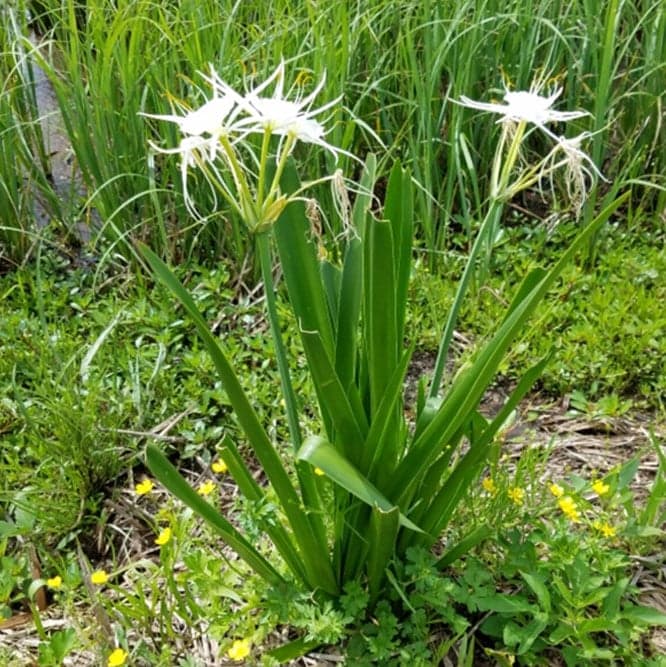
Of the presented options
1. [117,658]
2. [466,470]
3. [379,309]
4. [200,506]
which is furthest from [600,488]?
[117,658]

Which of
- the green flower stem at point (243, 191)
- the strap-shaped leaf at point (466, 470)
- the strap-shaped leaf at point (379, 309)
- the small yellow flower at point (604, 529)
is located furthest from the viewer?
the small yellow flower at point (604, 529)

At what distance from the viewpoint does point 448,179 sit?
2.01 m

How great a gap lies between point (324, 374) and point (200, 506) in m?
0.25

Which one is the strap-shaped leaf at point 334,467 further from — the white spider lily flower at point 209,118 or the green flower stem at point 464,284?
the white spider lily flower at point 209,118

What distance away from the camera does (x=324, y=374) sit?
846 mm

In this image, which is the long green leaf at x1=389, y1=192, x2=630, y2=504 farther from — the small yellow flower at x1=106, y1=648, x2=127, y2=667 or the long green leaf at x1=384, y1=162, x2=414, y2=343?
the small yellow flower at x1=106, y1=648, x2=127, y2=667

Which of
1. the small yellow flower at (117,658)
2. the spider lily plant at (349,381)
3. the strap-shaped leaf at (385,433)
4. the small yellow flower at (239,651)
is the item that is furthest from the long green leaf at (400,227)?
the small yellow flower at (117,658)

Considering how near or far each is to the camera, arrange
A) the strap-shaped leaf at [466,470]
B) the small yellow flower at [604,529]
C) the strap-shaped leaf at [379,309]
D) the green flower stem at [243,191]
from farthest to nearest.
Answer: the small yellow flower at [604,529], the strap-shaped leaf at [466,470], the strap-shaped leaf at [379,309], the green flower stem at [243,191]

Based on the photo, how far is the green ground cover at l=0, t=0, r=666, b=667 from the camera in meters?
1.04

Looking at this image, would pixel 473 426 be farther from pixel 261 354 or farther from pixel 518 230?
pixel 518 230

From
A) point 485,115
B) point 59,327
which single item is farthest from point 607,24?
point 59,327

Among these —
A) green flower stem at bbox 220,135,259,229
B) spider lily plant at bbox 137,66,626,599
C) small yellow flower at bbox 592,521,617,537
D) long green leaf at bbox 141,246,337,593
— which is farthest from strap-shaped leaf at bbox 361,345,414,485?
small yellow flower at bbox 592,521,617,537

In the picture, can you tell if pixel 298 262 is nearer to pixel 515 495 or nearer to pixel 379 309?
pixel 379 309

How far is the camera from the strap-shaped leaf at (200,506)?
0.88m
